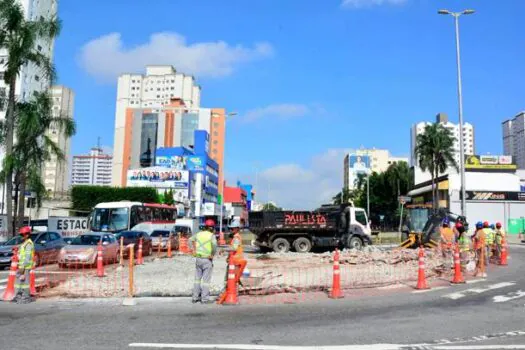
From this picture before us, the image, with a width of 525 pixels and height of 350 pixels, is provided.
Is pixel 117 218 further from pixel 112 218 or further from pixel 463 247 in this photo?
pixel 463 247

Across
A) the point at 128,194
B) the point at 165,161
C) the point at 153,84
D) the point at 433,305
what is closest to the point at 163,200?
the point at 128,194

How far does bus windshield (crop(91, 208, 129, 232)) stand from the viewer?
34312 millimetres

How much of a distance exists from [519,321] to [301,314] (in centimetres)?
390

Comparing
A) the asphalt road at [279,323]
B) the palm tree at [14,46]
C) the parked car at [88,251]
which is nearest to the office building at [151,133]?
the palm tree at [14,46]

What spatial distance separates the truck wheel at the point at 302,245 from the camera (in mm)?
28047

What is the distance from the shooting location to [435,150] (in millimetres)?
62000

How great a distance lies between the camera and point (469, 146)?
15075cm

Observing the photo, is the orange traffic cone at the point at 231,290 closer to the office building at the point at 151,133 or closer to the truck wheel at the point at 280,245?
the truck wheel at the point at 280,245

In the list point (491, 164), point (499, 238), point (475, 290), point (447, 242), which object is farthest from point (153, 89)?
point (475, 290)

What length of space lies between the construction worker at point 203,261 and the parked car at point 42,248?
12.0m

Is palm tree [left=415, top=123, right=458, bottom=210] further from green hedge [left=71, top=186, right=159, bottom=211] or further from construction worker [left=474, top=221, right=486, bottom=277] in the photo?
construction worker [left=474, top=221, right=486, bottom=277]

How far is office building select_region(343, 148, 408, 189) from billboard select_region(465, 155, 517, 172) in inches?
3450

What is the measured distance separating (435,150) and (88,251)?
51.2 metres

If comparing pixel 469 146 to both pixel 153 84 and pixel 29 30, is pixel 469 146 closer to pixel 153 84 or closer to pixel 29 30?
pixel 153 84
